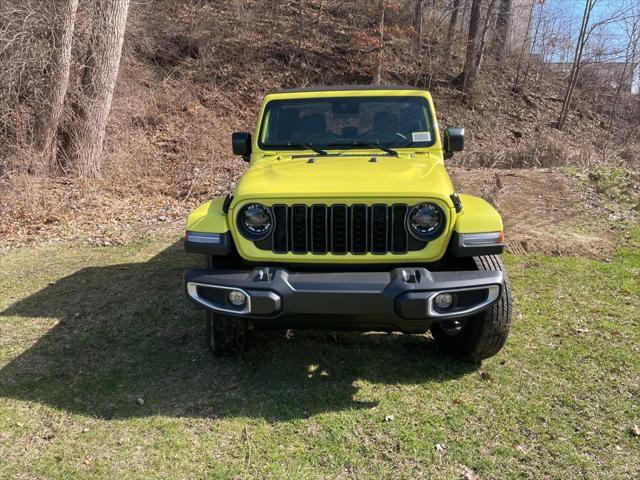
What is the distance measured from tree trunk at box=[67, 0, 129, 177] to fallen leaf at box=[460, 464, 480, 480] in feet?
28.9

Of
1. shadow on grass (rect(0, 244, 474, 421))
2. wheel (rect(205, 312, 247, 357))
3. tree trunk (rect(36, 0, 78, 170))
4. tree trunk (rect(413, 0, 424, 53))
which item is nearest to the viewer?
shadow on grass (rect(0, 244, 474, 421))

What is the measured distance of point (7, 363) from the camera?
3740mm

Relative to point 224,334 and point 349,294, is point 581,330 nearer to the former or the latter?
point 349,294

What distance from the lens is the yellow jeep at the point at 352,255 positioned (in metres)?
2.84

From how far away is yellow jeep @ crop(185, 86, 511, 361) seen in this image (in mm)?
2836

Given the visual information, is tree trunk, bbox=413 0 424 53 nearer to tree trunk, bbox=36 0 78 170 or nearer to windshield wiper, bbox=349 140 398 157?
tree trunk, bbox=36 0 78 170

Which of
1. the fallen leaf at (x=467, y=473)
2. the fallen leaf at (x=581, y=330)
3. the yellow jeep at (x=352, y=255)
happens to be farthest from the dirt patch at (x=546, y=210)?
the fallen leaf at (x=467, y=473)

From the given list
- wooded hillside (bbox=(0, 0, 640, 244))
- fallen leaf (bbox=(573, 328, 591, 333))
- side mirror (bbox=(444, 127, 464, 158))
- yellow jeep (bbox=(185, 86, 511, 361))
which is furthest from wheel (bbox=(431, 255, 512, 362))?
wooded hillside (bbox=(0, 0, 640, 244))

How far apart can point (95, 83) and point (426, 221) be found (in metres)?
8.55

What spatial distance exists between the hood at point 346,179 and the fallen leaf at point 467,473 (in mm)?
1494

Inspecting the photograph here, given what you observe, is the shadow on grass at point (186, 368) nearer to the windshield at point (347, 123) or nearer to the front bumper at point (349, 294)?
the front bumper at point (349, 294)

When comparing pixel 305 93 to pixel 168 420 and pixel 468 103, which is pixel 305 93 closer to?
pixel 168 420

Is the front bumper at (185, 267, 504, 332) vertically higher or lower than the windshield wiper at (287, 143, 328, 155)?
lower

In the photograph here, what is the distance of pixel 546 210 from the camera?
8.00 metres
